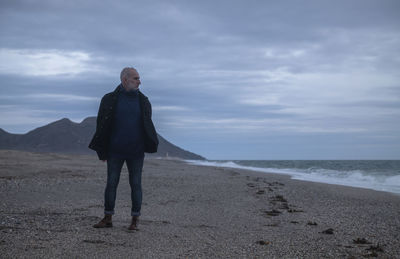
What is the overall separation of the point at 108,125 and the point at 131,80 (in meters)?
0.68

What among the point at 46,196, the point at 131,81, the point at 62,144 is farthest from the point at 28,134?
the point at 131,81

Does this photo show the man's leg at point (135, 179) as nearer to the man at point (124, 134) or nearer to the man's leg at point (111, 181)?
the man at point (124, 134)

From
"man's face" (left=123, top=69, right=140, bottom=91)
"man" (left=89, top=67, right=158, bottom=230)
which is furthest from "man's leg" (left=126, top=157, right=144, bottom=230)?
"man's face" (left=123, top=69, right=140, bottom=91)

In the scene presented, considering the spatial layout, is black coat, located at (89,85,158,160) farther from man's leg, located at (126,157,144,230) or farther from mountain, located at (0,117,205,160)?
mountain, located at (0,117,205,160)

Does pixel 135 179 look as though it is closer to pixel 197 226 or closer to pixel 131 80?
pixel 197 226

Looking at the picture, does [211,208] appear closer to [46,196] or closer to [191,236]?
[191,236]

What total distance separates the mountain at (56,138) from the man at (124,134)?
159 feet

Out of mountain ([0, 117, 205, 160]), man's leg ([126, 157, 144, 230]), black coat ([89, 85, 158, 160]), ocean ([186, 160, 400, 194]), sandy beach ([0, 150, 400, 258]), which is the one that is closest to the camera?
sandy beach ([0, 150, 400, 258])

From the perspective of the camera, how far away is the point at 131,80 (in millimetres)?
5309

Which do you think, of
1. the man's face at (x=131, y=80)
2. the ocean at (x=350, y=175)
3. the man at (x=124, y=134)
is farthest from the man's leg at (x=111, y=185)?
the ocean at (x=350, y=175)

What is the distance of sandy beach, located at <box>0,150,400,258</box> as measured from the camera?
13.2 ft

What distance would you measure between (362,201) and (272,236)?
5062 mm

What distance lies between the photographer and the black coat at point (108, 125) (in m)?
5.18

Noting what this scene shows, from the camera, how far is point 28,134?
57875mm
